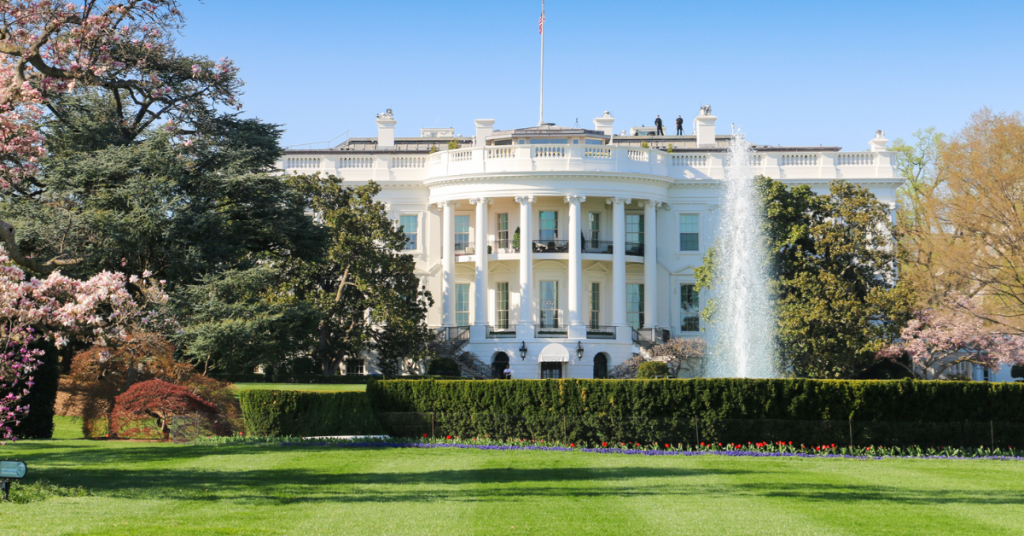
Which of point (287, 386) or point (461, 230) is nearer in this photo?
point (287, 386)

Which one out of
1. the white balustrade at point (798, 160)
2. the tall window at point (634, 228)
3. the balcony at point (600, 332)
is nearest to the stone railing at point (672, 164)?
the white balustrade at point (798, 160)

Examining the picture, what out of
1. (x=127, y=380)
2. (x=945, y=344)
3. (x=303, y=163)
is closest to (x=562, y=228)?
(x=303, y=163)

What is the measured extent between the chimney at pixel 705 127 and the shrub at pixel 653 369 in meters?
18.7

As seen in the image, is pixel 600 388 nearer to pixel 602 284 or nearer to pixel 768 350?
pixel 768 350

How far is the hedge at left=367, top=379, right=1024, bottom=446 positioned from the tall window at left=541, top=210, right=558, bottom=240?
28.5 m

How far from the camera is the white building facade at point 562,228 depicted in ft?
159

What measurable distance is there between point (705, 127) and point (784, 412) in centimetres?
3808

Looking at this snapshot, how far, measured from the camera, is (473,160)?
5022 centimetres

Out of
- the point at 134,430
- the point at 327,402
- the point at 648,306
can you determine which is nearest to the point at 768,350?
the point at 648,306

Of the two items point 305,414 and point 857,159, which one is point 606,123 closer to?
point 857,159

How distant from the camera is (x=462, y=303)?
52469 millimetres

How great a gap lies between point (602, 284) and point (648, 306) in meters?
3.21

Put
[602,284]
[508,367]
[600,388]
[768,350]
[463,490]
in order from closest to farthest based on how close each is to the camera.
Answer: [463,490], [600,388], [768,350], [508,367], [602,284]

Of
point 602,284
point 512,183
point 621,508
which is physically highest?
point 512,183
